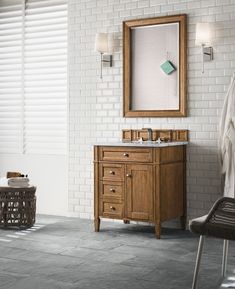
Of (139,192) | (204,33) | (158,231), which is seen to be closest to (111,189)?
(139,192)

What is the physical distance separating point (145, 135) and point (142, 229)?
986 mm

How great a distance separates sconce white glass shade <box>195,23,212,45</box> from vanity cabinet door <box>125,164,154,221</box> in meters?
1.35

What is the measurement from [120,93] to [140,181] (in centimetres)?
125

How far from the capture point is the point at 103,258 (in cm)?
434

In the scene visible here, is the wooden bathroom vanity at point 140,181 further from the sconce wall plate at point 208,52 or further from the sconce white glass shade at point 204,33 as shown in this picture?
the sconce white glass shade at point 204,33

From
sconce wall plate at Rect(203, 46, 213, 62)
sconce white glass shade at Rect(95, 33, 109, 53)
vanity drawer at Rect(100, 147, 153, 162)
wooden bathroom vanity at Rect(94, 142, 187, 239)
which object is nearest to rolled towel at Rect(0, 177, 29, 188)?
wooden bathroom vanity at Rect(94, 142, 187, 239)

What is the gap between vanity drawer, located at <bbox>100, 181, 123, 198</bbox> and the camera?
17.3 feet

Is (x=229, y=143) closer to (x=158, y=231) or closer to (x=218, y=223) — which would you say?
(x=158, y=231)

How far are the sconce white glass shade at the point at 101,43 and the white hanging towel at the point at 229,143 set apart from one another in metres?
1.48

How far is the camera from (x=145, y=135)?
5777mm

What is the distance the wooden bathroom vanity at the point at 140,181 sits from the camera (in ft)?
16.6

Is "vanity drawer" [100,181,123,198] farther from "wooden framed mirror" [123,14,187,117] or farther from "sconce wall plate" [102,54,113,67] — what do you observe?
"sconce wall plate" [102,54,113,67]

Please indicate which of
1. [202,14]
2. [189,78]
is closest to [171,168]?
[189,78]

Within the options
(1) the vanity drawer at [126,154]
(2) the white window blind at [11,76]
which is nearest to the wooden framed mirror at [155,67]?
(1) the vanity drawer at [126,154]
